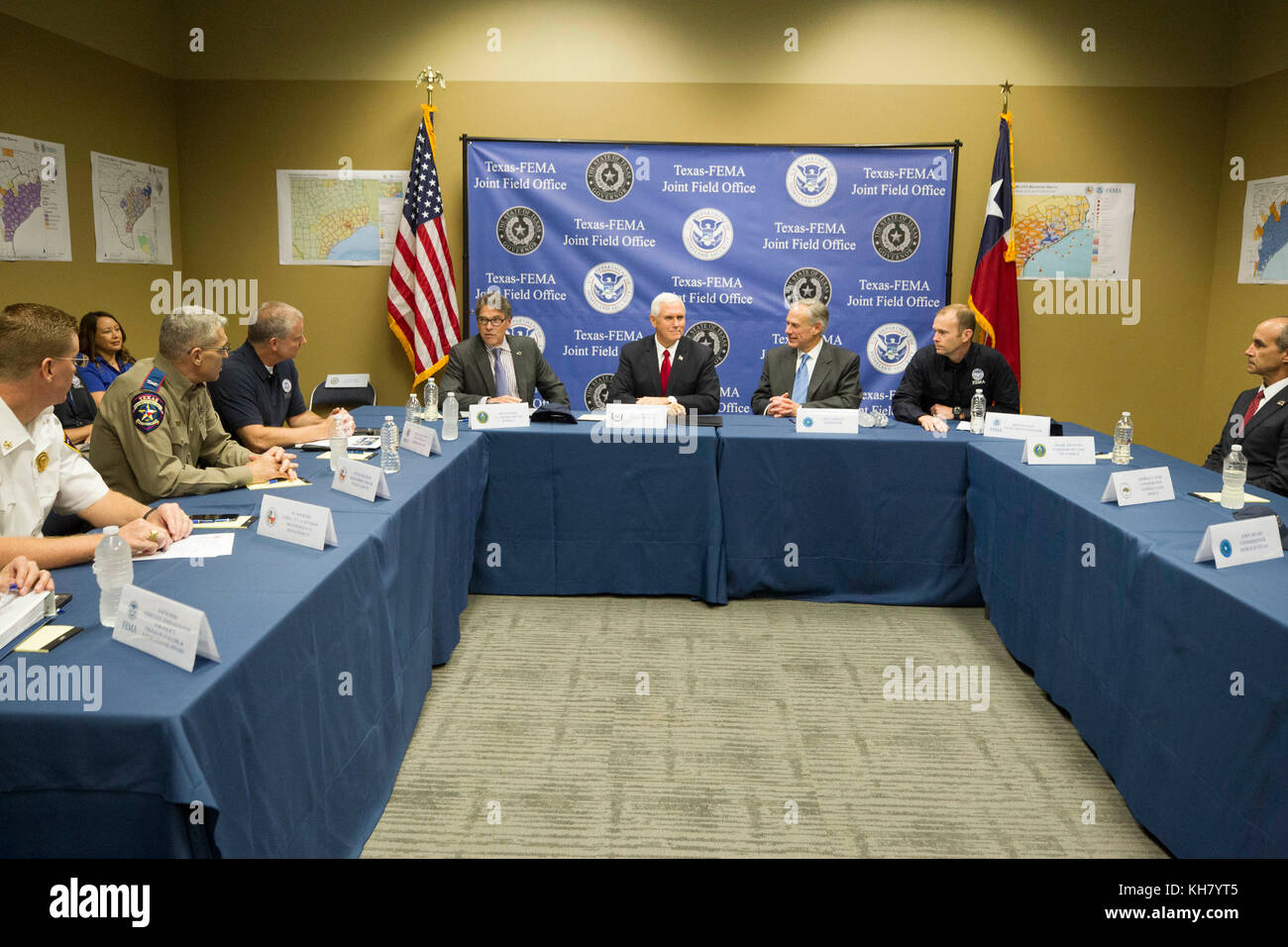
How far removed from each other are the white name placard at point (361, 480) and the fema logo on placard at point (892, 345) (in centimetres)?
357

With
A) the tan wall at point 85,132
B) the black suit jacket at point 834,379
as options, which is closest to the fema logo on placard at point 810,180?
the black suit jacket at point 834,379

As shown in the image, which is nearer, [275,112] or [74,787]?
[74,787]

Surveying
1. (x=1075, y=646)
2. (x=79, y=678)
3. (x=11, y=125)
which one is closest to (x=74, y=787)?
(x=79, y=678)

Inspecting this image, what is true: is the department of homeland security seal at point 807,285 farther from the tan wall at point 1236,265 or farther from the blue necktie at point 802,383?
the tan wall at point 1236,265

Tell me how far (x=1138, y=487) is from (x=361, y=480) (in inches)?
91.4

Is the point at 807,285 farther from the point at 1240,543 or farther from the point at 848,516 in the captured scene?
the point at 1240,543

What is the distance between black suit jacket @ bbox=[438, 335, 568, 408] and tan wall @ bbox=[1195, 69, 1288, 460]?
3.69m

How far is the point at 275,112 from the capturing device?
17.5 feet

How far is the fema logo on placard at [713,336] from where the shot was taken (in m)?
5.42

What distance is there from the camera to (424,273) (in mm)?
5223

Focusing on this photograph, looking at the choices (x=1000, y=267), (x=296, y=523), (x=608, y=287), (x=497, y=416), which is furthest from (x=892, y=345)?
(x=296, y=523)

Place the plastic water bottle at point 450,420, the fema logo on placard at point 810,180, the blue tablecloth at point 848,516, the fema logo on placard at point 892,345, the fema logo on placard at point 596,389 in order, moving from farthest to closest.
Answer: the fema logo on placard at point 596,389, the fema logo on placard at point 892,345, the fema logo on placard at point 810,180, the blue tablecloth at point 848,516, the plastic water bottle at point 450,420

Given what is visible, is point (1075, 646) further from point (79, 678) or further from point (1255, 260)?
point (1255, 260)

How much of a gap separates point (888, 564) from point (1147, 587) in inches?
62.7
